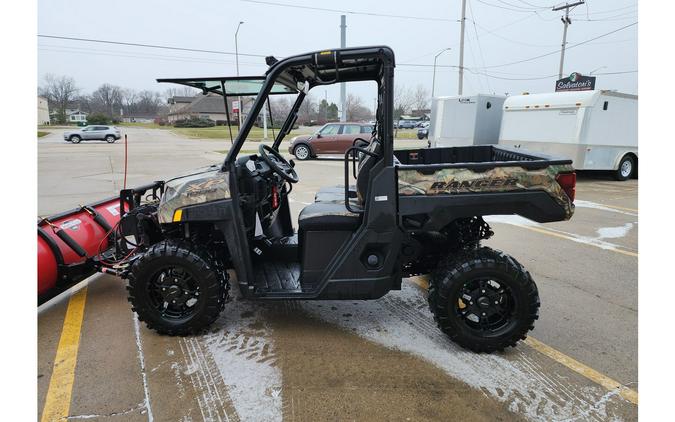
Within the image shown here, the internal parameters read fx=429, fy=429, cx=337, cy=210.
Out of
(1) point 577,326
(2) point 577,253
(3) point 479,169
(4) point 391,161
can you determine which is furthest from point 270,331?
(2) point 577,253

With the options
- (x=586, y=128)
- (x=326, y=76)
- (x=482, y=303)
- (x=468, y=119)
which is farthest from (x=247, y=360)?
(x=468, y=119)

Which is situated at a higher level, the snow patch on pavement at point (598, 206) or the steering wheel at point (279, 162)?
the steering wheel at point (279, 162)

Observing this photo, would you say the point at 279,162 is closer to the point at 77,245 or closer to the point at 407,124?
the point at 77,245

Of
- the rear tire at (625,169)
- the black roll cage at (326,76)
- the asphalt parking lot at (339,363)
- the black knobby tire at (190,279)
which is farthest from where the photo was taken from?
the rear tire at (625,169)

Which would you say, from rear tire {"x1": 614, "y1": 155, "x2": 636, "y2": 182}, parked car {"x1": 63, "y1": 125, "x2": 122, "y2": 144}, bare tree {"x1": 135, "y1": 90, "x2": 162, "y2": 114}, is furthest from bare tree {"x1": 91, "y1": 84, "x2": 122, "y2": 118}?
rear tire {"x1": 614, "y1": 155, "x2": 636, "y2": 182}

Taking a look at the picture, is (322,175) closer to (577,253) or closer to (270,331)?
(577,253)

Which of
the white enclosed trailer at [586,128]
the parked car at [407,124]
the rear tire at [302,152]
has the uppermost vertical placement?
the parked car at [407,124]

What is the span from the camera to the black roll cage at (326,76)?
2887 millimetres

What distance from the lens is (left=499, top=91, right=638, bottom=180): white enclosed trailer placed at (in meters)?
11.3

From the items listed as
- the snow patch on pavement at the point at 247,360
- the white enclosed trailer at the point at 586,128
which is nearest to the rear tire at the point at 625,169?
the white enclosed trailer at the point at 586,128

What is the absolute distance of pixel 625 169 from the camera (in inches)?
494

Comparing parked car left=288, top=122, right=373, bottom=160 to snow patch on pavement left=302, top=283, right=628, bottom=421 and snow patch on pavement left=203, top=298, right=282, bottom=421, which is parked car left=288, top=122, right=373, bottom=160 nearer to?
snow patch on pavement left=302, top=283, right=628, bottom=421

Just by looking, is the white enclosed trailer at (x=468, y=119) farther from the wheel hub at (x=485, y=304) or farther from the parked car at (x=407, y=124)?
the parked car at (x=407, y=124)

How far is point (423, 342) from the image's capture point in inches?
129
